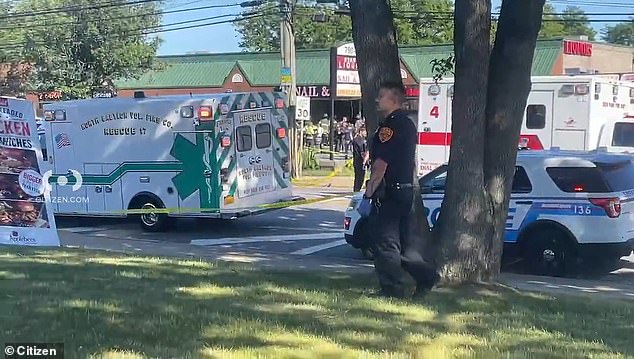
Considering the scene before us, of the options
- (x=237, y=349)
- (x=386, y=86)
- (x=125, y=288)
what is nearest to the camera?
(x=237, y=349)

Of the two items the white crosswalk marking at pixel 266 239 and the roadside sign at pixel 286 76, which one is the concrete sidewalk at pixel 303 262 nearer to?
the white crosswalk marking at pixel 266 239

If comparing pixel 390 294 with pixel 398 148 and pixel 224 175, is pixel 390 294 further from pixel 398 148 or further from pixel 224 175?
pixel 224 175

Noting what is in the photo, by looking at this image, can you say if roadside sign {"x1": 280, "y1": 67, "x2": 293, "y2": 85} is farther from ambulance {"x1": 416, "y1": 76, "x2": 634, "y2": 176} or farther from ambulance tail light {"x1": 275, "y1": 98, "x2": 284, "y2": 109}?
ambulance tail light {"x1": 275, "y1": 98, "x2": 284, "y2": 109}

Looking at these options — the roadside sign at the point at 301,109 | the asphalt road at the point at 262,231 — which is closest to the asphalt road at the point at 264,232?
the asphalt road at the point at 262,231

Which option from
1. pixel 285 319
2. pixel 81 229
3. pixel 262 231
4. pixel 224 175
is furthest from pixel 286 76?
pixel 285 319

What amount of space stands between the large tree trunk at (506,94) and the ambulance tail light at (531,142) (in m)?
11.3

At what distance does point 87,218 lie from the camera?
57.2 feet

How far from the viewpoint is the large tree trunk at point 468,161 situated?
297 inches

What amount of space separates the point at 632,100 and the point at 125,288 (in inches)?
620

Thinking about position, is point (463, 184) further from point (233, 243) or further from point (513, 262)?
point (233, 243)

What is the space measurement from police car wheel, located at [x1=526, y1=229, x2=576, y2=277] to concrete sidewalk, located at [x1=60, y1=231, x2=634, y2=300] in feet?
0.92

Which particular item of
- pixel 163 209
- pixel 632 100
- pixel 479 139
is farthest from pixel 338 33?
pixel 479 139

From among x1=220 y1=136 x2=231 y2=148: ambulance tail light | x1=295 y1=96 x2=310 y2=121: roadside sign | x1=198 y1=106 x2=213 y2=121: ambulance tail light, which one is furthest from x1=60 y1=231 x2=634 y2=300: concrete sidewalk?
x1=295 y1=96 x2=310 y2=121: roadside sign

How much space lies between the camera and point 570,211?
10938 millimetres
